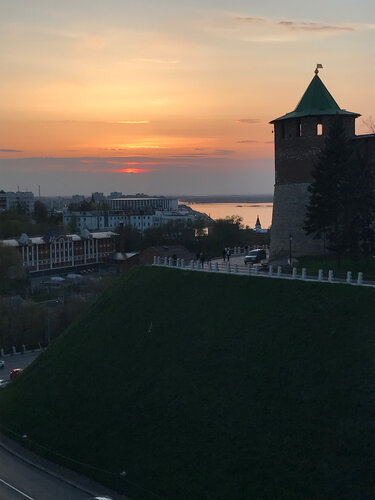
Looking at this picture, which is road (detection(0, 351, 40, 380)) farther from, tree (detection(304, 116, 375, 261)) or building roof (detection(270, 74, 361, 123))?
building roof (detection(270, 74, 361, 123))

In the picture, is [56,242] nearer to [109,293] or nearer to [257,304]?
[109,293]

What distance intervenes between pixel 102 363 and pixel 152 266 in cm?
775

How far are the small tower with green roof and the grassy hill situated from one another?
7021 millimetres

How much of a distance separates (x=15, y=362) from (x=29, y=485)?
Answer: 21334mm

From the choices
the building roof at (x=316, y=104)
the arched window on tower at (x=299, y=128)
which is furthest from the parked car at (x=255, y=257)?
the building roof at (x=316, y=104)

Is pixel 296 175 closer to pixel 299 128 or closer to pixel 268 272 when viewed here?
pixel 299 128

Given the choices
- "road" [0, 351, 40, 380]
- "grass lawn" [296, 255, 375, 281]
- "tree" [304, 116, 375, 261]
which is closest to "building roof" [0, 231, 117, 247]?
"road" [0, 351, 40, 380]

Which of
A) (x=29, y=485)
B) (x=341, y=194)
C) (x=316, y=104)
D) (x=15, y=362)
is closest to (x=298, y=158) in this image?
(x=316, y=104)

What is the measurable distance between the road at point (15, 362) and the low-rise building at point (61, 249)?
38.5m

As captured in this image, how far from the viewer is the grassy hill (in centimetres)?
1925

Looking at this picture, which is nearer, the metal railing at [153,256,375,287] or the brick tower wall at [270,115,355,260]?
the metal railing at [153,256,375,287]

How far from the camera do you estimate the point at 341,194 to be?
31.3 meters

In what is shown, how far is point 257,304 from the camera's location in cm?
2617

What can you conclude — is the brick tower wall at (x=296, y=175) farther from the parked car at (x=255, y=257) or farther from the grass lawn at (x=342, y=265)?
the grass lawn at (x=342, y=265)
